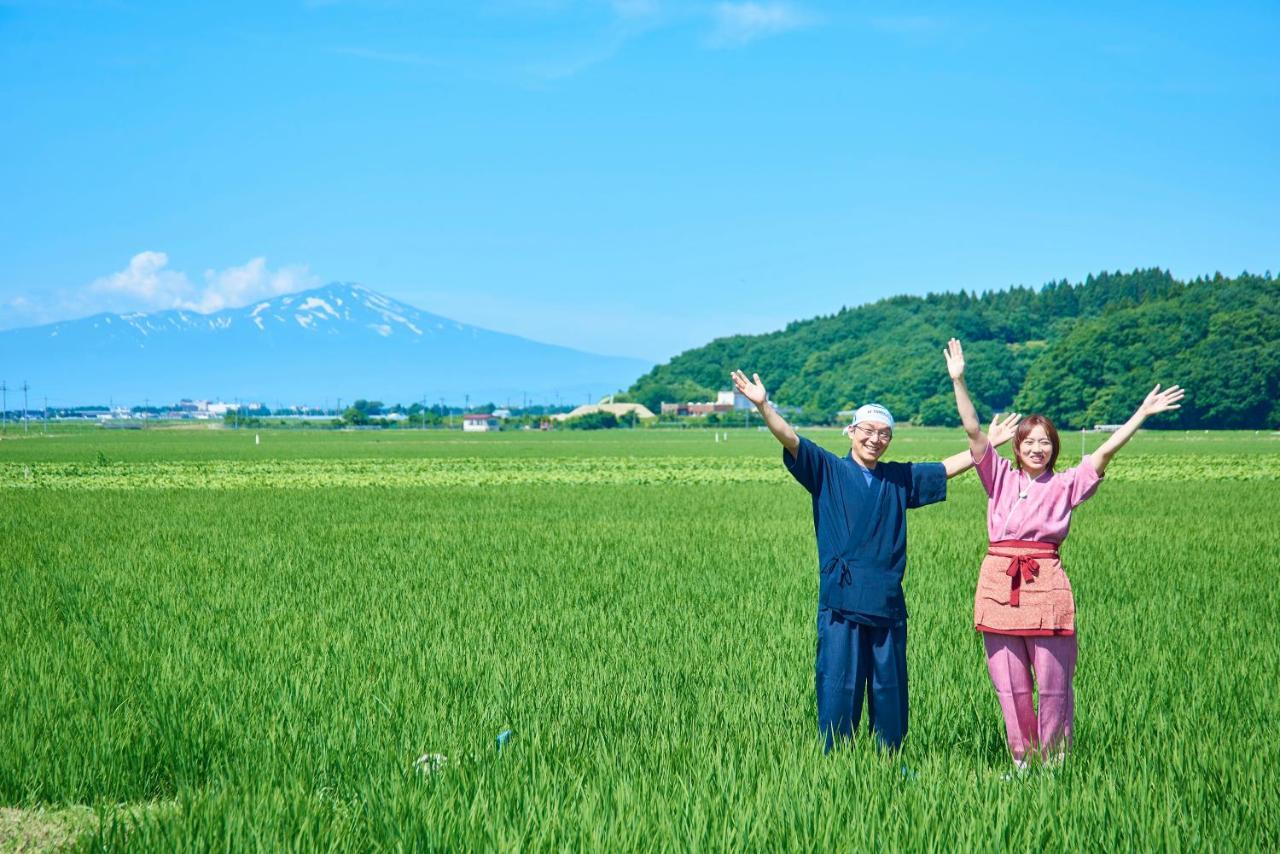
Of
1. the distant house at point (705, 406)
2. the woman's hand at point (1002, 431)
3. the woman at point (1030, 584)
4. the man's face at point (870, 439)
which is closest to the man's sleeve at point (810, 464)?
the man's face at point (870, 439)

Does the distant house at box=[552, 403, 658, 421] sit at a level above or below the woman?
above

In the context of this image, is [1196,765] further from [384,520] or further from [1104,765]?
[384,520]

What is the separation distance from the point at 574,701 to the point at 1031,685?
256 cm

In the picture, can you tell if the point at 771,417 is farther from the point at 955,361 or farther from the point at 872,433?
the point at 955,361

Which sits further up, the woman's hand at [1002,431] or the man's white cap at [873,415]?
the man's white cap at [873,415]

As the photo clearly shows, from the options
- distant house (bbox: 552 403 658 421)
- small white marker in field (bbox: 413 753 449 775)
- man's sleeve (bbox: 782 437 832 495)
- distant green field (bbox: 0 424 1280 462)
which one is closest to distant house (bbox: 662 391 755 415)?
distant house (bbox: 552 403 658 421)

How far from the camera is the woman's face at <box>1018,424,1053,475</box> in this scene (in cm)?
493

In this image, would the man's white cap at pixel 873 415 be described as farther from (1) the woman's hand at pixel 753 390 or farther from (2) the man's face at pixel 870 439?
(1) the woman's hand at pixel 753 390

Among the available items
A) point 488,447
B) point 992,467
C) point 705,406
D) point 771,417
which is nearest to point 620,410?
point 705,406

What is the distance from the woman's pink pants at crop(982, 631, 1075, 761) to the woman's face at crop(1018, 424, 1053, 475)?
0.70 meters

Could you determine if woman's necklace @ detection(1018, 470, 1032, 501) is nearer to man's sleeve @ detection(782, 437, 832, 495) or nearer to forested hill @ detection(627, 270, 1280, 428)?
man's sleeve @ detection(782, 437, 832, 495)

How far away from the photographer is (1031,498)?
498cm

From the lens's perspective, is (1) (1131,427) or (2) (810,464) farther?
(1) (1131,427)

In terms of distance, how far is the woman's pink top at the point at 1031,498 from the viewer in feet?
16.2
